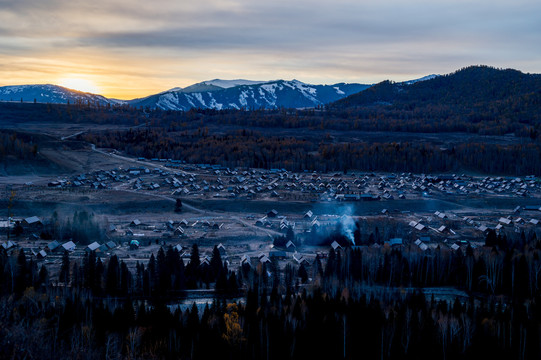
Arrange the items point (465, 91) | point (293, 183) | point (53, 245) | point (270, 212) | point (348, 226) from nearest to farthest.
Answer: point (53, 245)
point (348, 226)
point (270, 212)
point (293, 183)
point (465, 91)

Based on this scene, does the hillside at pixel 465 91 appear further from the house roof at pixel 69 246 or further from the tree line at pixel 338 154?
the house roof at pixel 69 246

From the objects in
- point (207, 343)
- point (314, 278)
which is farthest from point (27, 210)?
point (207, 343)

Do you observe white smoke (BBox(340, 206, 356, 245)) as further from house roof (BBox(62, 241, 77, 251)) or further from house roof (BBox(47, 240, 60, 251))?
house roof (BBox(47, 240, 60, 251))

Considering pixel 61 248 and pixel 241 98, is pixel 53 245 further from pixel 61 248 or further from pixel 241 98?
pixel 241 98

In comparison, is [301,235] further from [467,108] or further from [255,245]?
[467,108]

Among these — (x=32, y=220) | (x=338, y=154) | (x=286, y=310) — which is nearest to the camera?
(x=286, y=310)

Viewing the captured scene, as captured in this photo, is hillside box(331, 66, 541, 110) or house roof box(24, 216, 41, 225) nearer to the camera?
house roof box(24, 216, 41, 225)

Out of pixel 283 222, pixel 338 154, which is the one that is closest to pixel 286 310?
pixel 283 222

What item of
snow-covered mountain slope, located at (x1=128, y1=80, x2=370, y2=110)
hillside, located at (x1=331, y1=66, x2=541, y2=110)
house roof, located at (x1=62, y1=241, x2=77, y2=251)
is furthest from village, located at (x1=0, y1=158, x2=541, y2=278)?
snow-covered mountain slope, located at (x1=128, y1=80, x2=370, y2=110)
